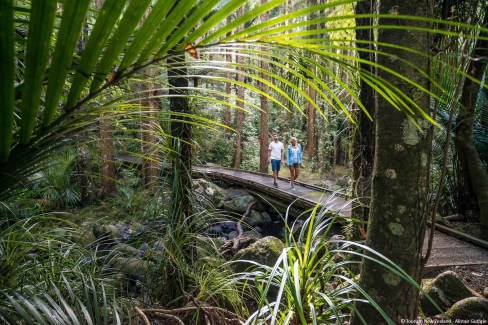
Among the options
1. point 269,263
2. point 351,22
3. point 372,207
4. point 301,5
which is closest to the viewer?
point 372,207

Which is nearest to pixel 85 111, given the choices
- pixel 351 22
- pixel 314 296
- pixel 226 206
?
pixel 314 296

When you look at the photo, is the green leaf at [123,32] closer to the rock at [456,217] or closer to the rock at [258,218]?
the rock at [456,217]

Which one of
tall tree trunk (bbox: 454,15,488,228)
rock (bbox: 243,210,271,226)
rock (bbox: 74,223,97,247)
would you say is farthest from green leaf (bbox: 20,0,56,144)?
rock (bbox: 243,210,271,226)

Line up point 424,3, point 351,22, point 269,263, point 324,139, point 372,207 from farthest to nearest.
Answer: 1. point 324,139
2. point 269,263
3. point 351,22
4. point 372,207
5. point 424,3

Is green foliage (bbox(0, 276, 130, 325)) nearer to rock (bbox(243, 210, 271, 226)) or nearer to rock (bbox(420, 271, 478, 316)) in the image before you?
rock (bbox(420, 271, 478, 316))

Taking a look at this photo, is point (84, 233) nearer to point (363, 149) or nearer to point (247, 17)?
point (247, 17)

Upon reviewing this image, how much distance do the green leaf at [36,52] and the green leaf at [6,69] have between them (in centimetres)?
2

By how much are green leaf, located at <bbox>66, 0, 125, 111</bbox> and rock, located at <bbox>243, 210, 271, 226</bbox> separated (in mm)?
8957

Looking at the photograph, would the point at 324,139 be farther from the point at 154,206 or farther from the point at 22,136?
the point at 22,136

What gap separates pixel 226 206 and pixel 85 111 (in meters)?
9.47

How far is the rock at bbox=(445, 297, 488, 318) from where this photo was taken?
2.56 m

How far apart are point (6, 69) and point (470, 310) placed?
3260 millimetres

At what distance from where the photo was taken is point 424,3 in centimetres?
136

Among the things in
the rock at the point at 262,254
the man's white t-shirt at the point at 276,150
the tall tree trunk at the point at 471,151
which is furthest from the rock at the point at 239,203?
the tall tree trunk at the point at 471,151
